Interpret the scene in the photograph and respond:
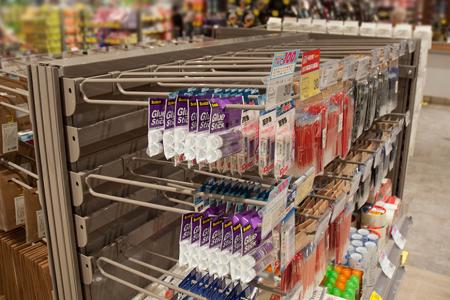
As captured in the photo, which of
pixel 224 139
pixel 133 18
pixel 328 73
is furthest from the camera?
pixel 133 18

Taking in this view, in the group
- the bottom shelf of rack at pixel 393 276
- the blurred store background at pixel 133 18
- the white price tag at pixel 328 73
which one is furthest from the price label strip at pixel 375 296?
the blurred store background at pixel 133 18

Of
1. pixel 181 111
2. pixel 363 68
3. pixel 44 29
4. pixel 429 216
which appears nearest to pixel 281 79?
pixel 181 111

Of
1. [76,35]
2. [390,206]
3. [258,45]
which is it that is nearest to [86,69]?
[258,45]

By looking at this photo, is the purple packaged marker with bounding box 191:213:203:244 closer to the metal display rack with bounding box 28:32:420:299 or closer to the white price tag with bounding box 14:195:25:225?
the metal display rack with bounding box 28:32:420:299

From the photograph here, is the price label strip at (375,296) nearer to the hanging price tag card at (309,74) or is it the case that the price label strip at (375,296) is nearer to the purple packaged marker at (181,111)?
the hanging price tag card at (309,74)

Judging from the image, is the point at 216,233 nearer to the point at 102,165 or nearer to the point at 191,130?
the point at 191,130

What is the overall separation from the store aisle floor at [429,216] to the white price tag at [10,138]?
7.83 feet

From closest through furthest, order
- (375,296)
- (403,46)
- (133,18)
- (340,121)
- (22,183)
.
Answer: (340,121)
(22,183)
(375,296)
(403,46)
(133,18)

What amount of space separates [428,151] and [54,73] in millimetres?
5634

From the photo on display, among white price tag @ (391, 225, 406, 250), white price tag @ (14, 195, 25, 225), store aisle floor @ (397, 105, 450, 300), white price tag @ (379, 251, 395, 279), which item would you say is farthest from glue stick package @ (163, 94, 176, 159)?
store aisle floor @ (397, 105, 450, 300)

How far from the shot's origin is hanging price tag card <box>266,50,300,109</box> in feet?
3.60

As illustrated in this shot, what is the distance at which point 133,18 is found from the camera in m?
8.24

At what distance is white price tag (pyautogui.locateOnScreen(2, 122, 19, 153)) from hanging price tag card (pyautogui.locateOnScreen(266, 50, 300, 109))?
4.65 ft

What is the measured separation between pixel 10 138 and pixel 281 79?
145cm
